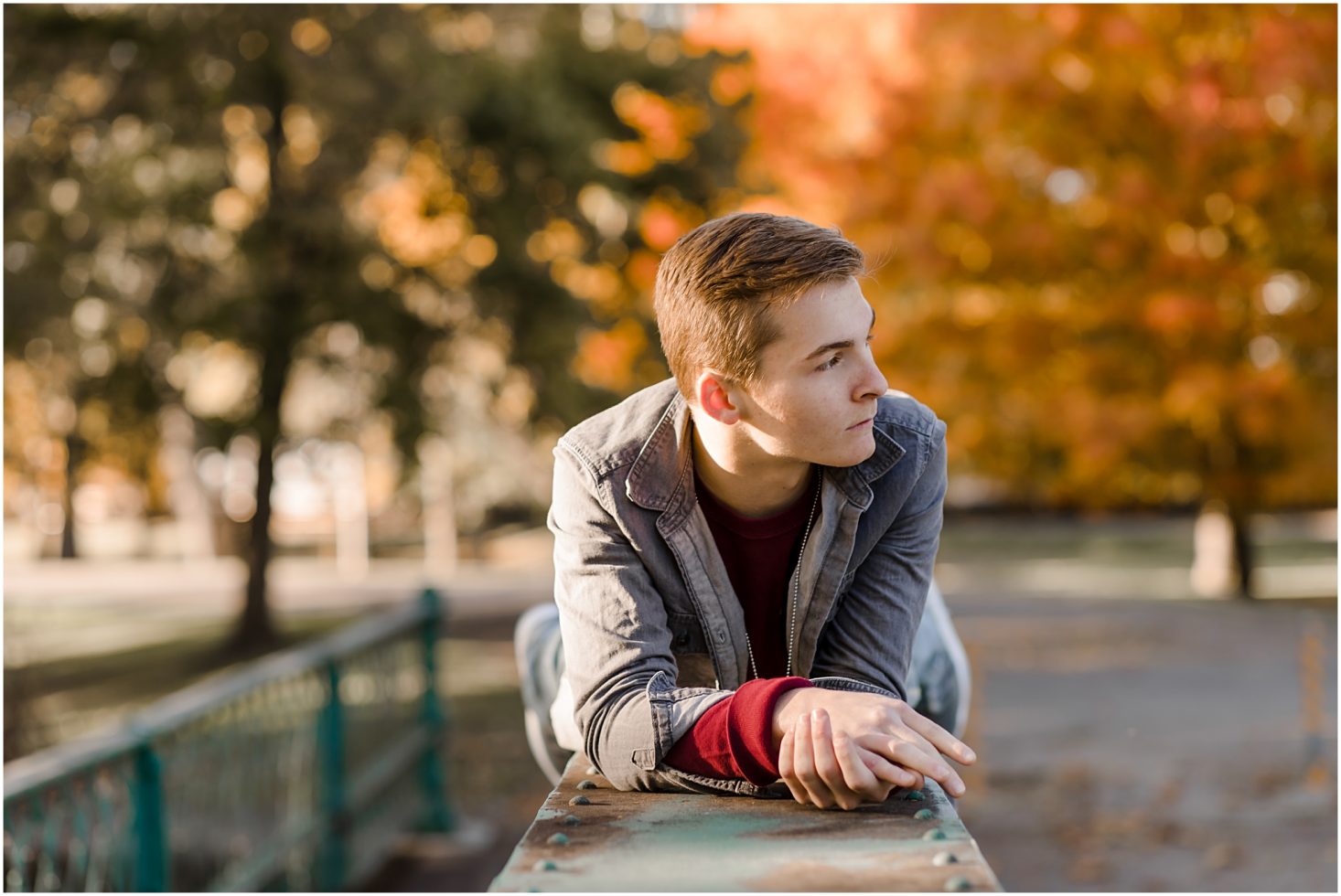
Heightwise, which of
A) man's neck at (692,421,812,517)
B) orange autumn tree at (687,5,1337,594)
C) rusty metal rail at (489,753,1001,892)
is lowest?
rusty metal rail at (489,753,1001,892)

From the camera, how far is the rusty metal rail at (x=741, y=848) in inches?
56.1

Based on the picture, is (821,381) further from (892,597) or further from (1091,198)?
(1091,198)

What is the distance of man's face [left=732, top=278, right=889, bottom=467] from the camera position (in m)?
1.89

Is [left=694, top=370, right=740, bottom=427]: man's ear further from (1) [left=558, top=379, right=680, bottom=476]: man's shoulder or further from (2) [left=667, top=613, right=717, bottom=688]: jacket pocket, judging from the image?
(2) [left=667, top=613, right=717, bottom=688]: jacket pocket

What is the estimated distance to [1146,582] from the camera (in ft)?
68.2

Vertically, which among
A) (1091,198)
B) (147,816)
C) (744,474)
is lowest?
(147,816)

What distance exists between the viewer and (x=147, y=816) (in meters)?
4.41

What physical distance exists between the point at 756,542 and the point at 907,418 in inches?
12.2

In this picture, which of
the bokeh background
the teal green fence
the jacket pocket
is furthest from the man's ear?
the bokeh background

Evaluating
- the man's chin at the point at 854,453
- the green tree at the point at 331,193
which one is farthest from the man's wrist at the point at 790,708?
the green tree at the point at 331,193

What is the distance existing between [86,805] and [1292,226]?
11528 millimetres

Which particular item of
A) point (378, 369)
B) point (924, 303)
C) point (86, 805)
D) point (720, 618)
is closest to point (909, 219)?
point (924, 303)

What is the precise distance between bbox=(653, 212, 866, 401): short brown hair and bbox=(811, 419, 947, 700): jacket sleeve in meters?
0.41

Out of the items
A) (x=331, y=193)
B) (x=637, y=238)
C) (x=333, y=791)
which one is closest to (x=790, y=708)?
(x=333, y=791)
